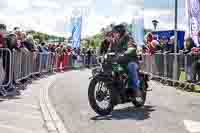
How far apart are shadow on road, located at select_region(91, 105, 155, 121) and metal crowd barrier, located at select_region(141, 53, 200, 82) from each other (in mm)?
4998

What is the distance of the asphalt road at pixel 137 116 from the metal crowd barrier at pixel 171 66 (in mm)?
2379

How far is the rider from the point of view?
36.0ft

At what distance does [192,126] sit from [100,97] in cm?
199

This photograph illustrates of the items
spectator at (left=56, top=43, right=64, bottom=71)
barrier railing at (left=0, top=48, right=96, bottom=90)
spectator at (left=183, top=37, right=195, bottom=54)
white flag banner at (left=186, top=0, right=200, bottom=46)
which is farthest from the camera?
spectator at (left=56, top=43, right=64, bottom=71)

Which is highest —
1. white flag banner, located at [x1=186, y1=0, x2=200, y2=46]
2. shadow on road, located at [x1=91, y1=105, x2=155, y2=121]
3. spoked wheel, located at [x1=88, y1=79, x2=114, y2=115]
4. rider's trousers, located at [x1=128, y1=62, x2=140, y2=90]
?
white flag banner, located at [x1=186, y1=0, x2=200, y2=46]

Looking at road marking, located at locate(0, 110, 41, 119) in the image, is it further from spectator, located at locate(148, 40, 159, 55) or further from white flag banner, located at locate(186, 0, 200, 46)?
spectator, located at locate(148, 40, 159, 55)

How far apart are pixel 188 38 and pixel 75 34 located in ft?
78.0

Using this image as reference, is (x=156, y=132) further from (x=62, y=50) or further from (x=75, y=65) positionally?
(x=75, y=65)

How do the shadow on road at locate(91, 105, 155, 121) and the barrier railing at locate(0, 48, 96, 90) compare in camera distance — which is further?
the barrier railing at locate(0, 48, 96, 90)

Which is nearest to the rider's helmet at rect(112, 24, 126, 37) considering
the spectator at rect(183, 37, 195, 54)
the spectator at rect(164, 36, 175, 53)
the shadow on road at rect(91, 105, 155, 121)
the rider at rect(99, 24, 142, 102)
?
the rider at rect(99, 24, 142, 102)

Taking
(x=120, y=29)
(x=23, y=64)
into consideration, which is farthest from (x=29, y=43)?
(x=120, y=29)

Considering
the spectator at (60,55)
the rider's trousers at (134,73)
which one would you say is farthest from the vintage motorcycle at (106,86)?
the spectator at (60,55)

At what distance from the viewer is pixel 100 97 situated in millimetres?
10180

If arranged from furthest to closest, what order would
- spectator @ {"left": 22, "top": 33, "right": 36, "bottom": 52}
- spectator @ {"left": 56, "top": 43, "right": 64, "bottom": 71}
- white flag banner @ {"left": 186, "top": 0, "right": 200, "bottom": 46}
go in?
spectator @ {"left": 56, "top": 43, "right": 64, "bottom": 71} → spectator @ {"left": 22, "top": 33, "right": 36, "bottom": 52} → white flag banner @ {"left": 186, "top": 0, "right": 200, "bottom": 46}
